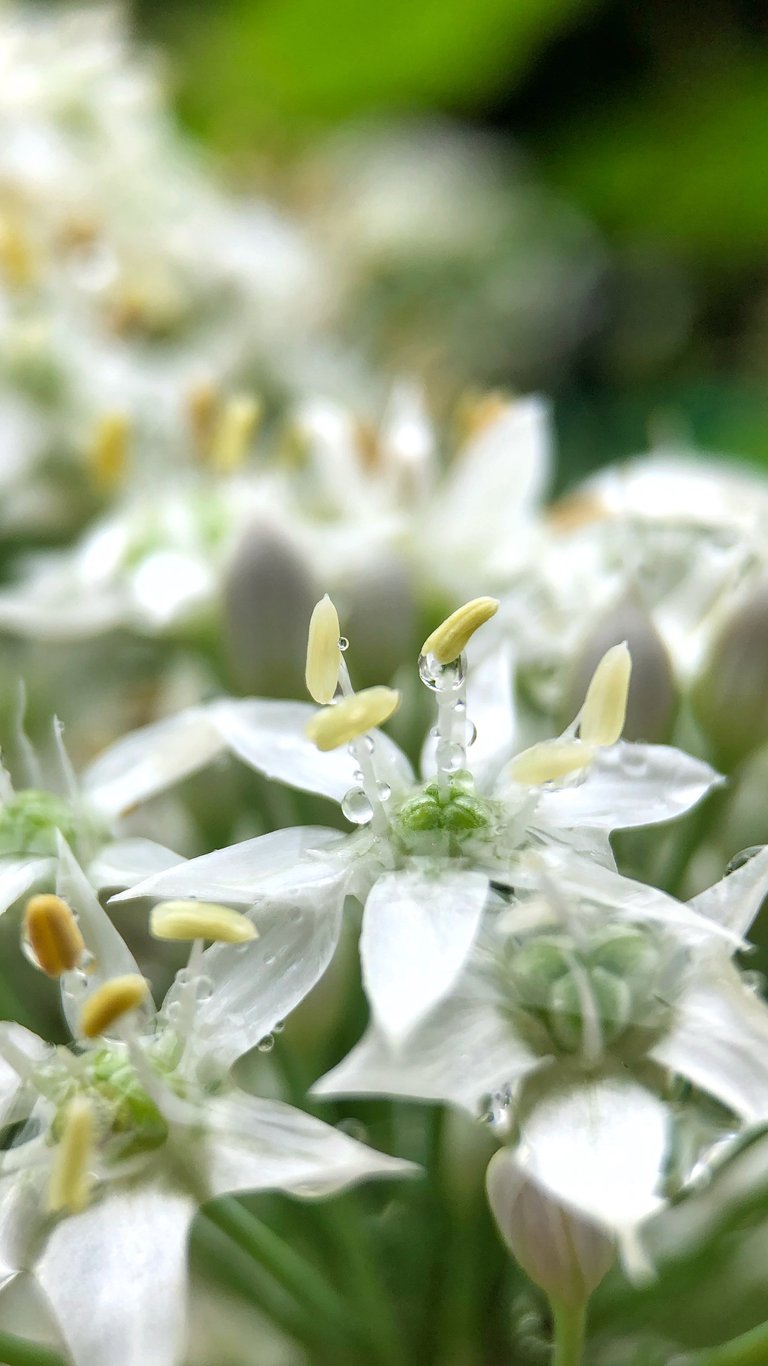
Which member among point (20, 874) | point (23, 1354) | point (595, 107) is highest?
point (595, 107)

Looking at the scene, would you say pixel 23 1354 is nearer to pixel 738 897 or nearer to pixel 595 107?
pixel 738 897

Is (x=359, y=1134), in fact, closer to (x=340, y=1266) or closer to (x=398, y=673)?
(x=340, y=1266)

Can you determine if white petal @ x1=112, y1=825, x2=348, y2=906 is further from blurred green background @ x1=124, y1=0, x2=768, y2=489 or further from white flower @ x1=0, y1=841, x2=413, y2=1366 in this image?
blurred green background @ x1=124, y1=0, x2=768, y2=489

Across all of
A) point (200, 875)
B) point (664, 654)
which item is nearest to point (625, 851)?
point (664, 654)

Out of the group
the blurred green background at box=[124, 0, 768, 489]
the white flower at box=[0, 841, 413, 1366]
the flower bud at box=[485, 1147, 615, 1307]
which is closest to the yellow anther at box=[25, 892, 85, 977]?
the white flower at box=[0, 841, 413, 1366]

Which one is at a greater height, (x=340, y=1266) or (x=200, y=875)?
(x=200, y=875)

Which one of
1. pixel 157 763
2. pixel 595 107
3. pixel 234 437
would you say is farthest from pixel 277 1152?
pixel 595 107
